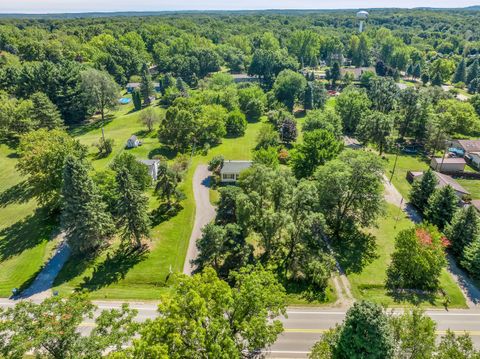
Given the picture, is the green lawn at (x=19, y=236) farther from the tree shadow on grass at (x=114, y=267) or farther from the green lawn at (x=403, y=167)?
the green lawn at (x=403, y=167)

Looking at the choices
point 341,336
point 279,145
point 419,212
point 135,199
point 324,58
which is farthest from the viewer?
point 324,58

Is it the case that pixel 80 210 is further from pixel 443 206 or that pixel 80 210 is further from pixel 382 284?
pixel 443 206

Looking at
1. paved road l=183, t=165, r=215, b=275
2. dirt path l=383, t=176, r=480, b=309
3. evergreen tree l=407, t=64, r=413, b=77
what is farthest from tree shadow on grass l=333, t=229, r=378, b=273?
evergreen tree l=407, t=64, r=413, b=77

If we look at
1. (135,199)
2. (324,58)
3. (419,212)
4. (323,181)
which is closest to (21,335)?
(135,199)

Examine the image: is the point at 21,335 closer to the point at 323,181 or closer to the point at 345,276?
the point at 345,276

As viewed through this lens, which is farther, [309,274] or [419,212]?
[419,212]

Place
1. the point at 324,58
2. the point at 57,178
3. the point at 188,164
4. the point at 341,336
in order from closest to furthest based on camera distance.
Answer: the point at 341,336
the point at 57,178
the point at 188,164
the point at 324,58

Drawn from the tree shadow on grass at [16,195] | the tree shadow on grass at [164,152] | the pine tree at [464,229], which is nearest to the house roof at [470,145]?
the pine tree at [464,229]
